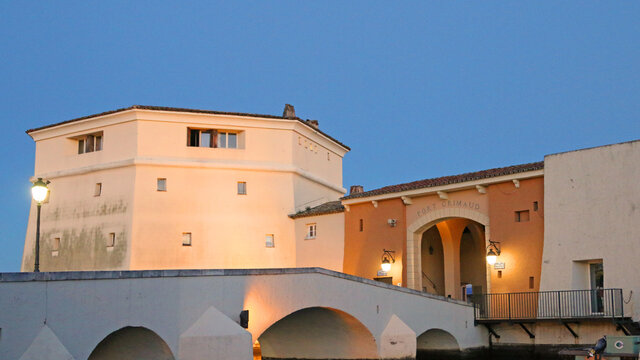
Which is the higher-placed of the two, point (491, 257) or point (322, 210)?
point (322, 210)

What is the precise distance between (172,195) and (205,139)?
3.15m

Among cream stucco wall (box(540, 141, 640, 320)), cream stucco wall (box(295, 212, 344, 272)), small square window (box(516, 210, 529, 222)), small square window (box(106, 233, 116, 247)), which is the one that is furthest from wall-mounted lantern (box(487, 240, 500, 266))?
small square window (box(106, 233, 116, 247))

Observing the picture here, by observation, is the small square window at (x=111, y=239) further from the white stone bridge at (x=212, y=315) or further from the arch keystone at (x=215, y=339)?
the arch keystone at (x=215, y=339)

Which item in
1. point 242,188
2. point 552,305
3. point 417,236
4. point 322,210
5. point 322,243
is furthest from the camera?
point 242,188

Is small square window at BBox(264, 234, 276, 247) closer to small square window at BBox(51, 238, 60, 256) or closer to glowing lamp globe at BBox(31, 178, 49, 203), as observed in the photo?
small square window at BBox(51, 238, 60, 256)

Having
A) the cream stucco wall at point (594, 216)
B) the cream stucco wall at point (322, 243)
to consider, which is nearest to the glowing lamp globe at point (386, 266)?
the cream stucco wall at point (322, 243)

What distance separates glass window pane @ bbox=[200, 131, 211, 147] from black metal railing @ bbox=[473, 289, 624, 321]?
47.3 ft

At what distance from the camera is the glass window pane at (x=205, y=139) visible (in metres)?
33.1

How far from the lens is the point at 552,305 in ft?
79.2

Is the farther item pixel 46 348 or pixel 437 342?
pixel 437 342

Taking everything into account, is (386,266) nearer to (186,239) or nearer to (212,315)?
(186,239)

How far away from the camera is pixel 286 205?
110ft

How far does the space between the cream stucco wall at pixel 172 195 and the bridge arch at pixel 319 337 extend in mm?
7101

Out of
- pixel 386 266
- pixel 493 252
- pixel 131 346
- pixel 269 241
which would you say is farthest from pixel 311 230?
pixel 131 346
